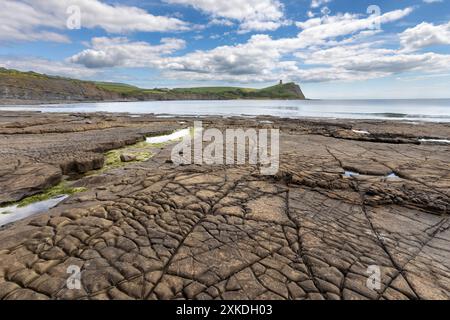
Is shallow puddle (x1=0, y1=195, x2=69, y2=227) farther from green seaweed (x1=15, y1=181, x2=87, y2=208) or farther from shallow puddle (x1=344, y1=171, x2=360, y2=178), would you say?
shallow puddle (x1=344, y1=171, x2=360, y2=178)

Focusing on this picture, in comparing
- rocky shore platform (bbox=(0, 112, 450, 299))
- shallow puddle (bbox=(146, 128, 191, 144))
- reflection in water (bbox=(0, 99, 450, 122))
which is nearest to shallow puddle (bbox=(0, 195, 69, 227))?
rocky shore platform (bbox=(0, 112, 450, 299))

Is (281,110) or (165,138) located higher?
(281,110)

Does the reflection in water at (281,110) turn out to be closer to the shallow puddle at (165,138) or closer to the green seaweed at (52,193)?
the shallow puddle at (165,138)

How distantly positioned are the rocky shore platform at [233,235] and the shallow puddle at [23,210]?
0.57 metres

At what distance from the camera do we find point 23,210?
681 cm

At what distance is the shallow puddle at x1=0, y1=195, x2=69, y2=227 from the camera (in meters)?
6.38

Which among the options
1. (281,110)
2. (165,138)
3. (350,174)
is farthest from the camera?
(281,110)

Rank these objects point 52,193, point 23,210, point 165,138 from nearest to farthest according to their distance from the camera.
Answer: point 23,210 → point 52,193 → point 165,138

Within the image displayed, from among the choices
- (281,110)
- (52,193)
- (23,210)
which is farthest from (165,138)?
(281,110)

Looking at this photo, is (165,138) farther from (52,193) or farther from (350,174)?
(350,174)

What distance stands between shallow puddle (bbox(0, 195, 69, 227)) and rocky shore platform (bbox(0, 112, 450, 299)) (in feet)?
1.88

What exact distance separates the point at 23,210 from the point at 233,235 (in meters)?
5.90

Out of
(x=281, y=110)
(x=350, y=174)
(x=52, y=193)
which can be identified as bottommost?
(x=52, y=193)
